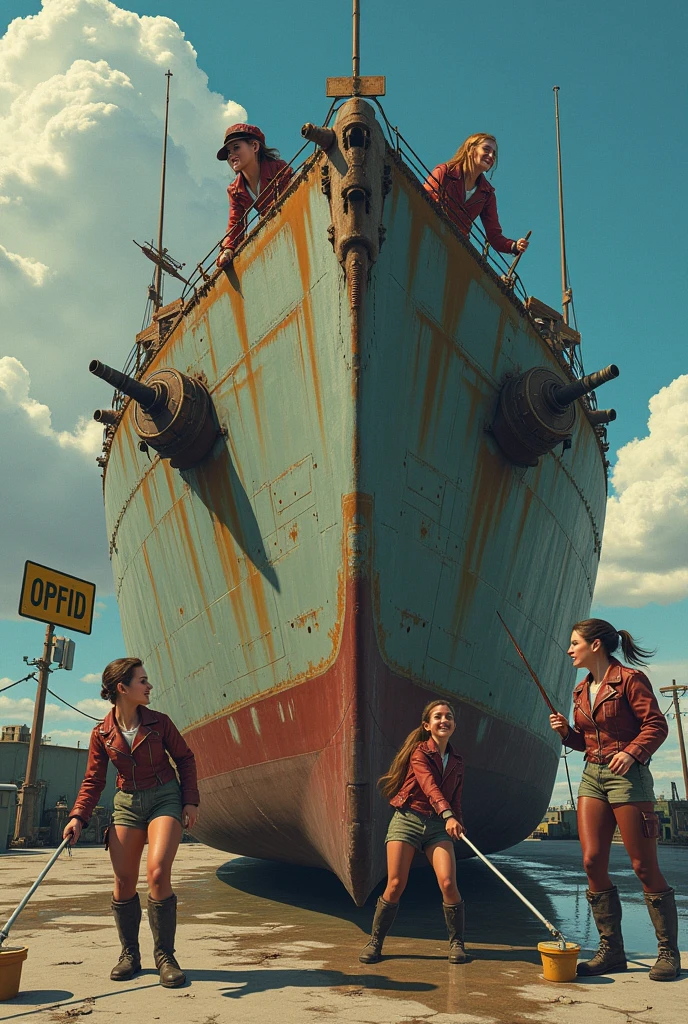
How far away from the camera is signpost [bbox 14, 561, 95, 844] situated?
16.9 meters

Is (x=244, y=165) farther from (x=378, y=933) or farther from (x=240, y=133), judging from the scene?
(x=378, y=933)

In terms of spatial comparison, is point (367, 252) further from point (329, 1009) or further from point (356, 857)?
point (329, 1009)

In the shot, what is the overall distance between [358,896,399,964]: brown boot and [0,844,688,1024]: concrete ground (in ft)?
0.25

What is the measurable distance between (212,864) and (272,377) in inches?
371

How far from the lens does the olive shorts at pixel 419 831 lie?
459 cm

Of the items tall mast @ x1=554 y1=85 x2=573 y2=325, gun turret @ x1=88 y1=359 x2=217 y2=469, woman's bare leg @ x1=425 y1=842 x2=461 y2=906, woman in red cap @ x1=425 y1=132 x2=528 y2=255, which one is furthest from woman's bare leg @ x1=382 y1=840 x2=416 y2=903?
tall mast @ x1=554 y1=85 x2=573 y2=325

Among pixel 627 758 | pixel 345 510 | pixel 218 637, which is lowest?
pixel 627 758

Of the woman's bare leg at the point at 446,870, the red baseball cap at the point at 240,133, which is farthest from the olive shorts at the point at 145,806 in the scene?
the red baseball cap at the point at 240,133

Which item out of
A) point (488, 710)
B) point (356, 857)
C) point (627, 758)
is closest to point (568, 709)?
point (488, 710)

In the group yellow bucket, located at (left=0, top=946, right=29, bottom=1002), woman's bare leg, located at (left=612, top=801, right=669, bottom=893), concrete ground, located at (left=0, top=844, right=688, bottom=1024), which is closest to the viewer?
concrete ground, located at (left=0, top=844, right=688, bottom=1024)

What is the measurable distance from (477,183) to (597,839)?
295 inches

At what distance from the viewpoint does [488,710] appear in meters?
7.54

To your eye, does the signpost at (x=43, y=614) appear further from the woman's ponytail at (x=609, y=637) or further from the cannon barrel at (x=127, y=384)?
the woman's ponytail at (x=609, y=637)

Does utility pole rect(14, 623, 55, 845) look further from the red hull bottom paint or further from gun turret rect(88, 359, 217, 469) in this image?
gun turret rect(88, 359, 217, 469)
